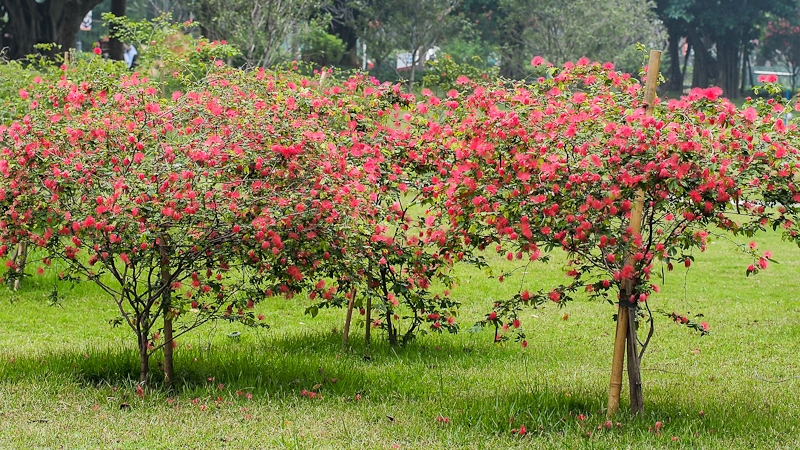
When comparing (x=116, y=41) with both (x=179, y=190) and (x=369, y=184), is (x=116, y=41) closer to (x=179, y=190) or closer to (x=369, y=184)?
(x=369, y=184)

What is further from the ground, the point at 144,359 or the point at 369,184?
the point at 369,184

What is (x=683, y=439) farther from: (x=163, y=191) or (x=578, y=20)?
(x=578, y=20)

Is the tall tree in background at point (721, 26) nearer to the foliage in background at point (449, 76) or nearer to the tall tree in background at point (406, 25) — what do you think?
the tall tree in background at point (406, 25)

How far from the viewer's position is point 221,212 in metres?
4.72

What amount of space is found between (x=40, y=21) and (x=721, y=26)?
2893 cm

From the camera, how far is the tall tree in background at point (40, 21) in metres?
23.6

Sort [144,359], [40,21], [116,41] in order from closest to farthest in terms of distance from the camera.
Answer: [144,359] < [40,21] < [116,41]

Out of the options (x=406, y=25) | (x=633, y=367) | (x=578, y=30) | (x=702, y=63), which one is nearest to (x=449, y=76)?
(x=633, y=367)

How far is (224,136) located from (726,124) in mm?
2781

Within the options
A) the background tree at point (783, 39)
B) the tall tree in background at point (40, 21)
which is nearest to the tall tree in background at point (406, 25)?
the tall tree in background at point (40, 21)

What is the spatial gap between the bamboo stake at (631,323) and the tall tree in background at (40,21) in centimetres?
2243

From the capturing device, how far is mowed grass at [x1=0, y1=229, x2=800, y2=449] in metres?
4.41

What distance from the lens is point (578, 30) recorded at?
3188 cm

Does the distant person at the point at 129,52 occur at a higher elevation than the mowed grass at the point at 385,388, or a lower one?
higher
